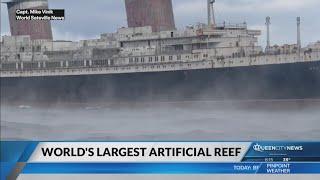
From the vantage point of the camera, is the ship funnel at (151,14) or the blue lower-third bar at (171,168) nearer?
the blue lower-third bar at (171,168)

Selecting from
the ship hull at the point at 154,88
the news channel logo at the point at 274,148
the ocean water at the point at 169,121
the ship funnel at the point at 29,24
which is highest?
the ship funnel at the point at 29,24

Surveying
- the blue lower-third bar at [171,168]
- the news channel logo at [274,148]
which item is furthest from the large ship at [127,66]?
the blue lower-third bar at [171,168]

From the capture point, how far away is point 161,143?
17.7 feet

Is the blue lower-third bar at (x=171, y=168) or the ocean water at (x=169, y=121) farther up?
the ocean water at (x=169, y=121)

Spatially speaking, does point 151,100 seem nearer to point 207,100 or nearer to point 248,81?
point 207,100

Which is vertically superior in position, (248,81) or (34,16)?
(34,16)

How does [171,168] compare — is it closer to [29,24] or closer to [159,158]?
[159,158]

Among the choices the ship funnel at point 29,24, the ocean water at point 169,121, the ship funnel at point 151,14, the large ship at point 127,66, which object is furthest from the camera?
the large ship at point 127,66

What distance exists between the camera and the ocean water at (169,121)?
548cm

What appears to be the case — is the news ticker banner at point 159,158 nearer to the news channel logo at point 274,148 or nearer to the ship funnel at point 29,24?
the news channel logo at point 274,148

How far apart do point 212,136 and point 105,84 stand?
2.11 metres

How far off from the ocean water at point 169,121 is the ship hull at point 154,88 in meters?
0.15
